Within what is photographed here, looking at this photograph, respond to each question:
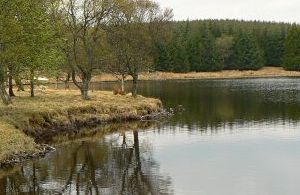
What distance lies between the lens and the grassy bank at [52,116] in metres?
36.3

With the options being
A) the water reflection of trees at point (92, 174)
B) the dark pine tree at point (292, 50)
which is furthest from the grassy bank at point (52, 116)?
the dark pine tree at point (292, 50)

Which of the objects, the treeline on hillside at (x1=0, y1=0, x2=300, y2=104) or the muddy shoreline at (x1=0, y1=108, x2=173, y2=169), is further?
the treeline on hillside at (x1=0, y1=0, x2=300, y2=104)

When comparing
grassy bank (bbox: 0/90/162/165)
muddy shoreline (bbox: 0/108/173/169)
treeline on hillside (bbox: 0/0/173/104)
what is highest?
treeline on hillside (bbox: 0/0/173/104)

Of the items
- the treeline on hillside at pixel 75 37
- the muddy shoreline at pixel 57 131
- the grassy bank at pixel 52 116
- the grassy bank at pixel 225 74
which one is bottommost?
the muddy shoreline at pixel 57 131

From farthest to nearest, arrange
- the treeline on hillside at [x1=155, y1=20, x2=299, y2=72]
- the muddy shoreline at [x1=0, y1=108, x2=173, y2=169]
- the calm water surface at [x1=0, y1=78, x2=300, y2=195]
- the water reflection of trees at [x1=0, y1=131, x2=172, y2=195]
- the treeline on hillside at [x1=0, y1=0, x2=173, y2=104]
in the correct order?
the treeline on hillside at [x1=155, y1=20, x2=299, y2=72], the treeline on hillside at [x1=0, y1=0, x2=173, y2=104], the muddy shoreline at [x1=0, y1=108, x2=173, y2=169], the calm water surface at [x1=0, y1=78, x2=300, y2=195], the water reflection of trees at [x1=0, y1=131, x2=172, y2=195]

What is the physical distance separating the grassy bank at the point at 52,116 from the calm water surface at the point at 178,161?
2.31 metres

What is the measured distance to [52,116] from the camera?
4838cm

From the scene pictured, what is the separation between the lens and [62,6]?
61750 mm

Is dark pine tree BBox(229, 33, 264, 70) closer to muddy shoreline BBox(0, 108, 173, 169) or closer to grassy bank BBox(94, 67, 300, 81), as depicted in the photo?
grassy bank BBox(94, 67, 300, 81)

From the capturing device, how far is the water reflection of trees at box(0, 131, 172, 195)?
28375 mm

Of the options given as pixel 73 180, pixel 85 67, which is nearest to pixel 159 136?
pixel 73 180

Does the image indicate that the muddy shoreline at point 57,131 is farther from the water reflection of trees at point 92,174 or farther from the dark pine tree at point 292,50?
the dark pine tree at point 292,50

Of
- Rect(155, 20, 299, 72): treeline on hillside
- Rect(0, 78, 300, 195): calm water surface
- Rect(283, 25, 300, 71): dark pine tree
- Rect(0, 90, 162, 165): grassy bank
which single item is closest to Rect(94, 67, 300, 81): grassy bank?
Rect(155, 20, 299, 72): treeline on hillside

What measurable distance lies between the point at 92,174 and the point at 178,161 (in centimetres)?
678
